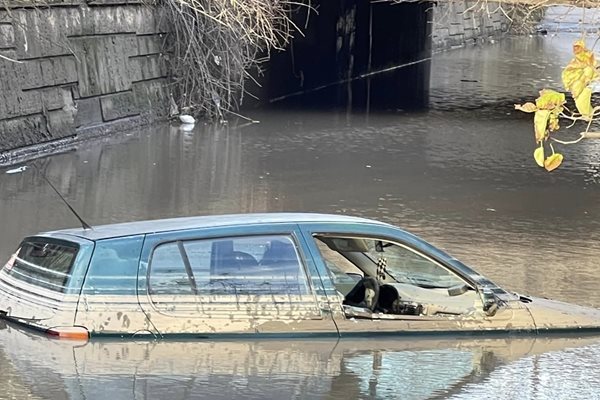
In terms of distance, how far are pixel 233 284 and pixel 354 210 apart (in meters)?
7.24

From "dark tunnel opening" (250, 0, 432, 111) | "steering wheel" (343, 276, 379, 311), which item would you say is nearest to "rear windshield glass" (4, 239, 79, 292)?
"steering wheel" (343, 276, 379, 311)

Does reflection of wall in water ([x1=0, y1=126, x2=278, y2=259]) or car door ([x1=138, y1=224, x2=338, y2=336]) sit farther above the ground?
car door ([x1=138, y1=224, x2=338, y2=336])

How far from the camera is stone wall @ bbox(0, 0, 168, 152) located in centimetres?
1616

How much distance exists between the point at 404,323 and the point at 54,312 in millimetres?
2174

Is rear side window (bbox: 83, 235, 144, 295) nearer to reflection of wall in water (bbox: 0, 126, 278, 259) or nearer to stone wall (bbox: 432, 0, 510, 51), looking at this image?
reflection of wall in water (bbox: 0, 126, 278, 259)

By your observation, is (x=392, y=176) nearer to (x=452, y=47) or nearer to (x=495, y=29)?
(x=452, y=47)

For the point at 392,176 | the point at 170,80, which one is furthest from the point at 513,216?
the point at 170,80

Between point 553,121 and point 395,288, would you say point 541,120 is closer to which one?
point 553,121

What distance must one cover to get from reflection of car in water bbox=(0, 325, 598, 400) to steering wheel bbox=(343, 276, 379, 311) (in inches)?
11.6

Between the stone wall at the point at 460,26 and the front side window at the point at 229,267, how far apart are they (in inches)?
1465

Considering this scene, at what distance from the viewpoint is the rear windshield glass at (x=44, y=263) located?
591cm

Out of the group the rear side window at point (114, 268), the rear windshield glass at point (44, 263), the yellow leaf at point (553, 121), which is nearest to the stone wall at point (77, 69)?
the rear windshield glass at point (44, 263)

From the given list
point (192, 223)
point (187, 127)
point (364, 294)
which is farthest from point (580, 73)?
point (187, 127)

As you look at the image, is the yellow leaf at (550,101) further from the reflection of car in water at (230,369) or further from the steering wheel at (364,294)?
the steering wheel at (364,294)
